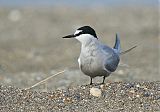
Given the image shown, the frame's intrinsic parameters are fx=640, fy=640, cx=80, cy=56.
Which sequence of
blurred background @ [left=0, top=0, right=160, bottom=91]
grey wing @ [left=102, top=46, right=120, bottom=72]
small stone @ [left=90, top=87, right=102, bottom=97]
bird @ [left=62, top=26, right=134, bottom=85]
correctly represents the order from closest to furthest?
small stone @ [left=90, top=87, right=102, bottom=97], bird @ [left=62, top=26, right=134, bottom=85], grey wing @ [left=102, top=46, right=120, bottom=72], blurred background @ [left=0, top=0, right=160, bottom=91]

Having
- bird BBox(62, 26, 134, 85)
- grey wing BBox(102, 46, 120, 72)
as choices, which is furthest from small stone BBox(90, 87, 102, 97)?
grey wing BBox(102, 46, 120, 72)

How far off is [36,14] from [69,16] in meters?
1.29

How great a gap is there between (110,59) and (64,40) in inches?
399

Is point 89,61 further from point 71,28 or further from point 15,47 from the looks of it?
point 71,28

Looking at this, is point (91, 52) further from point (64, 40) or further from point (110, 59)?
point (64, 40)

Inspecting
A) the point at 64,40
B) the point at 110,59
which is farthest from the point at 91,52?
the point at 64,40

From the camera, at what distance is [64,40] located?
679 inches

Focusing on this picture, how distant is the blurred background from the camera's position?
35.2ft

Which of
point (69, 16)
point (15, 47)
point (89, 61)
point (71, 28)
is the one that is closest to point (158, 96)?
point (89, 61)

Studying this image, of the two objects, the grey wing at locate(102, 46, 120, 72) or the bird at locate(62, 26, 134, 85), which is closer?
the bird at locate(62, 26, 134, 85)

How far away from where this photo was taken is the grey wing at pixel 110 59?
277 inches

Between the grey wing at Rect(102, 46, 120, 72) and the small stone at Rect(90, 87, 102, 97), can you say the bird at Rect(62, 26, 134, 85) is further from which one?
the small stone at Rect(90, 87, 102, 97)

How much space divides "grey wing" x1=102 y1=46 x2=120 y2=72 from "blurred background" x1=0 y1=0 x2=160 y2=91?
780 millimetres

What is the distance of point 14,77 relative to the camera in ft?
35.6
